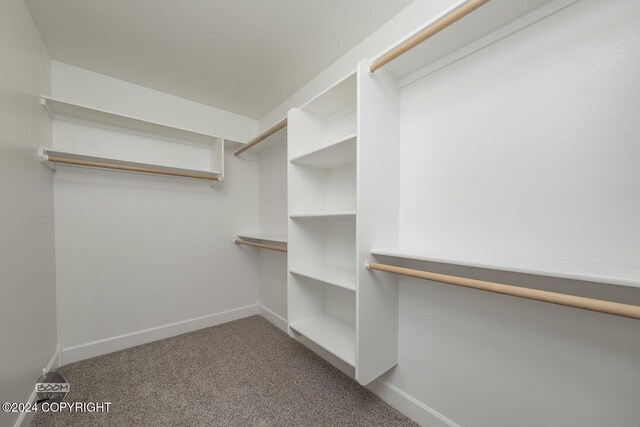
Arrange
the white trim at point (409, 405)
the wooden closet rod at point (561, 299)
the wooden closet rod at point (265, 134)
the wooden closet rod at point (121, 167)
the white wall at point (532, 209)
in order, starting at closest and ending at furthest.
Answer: the wooden closet rod at point (561, 299) < the white wall at point (532, 209) < the white trim at point (409, 405) < the wooden closet rod at point (121, 167) < the wooden closet rod at point (265, 134)

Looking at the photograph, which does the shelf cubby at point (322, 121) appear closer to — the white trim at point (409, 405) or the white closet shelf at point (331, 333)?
the white closet shelf at point (331, 333)

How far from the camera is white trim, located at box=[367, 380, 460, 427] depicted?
47.2 inches

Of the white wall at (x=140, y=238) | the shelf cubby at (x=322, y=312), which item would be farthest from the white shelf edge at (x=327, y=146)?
the white wall at (x=140, y=238)

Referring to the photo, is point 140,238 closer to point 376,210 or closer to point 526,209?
point 376,210

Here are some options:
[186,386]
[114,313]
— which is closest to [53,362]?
[114,313]

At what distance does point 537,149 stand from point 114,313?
301cm

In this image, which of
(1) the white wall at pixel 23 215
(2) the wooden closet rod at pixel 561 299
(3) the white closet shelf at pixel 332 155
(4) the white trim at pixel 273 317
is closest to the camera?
(2) the wooden closet rod at pixel 561 299

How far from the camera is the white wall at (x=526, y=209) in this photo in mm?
→ 776

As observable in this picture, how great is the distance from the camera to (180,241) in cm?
232

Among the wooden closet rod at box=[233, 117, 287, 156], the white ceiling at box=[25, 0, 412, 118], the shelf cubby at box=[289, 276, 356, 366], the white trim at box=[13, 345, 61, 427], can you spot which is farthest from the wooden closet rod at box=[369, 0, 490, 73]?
the white trim at box=[13, 345, 61, 427]

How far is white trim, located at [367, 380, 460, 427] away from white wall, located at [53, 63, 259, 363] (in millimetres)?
1722

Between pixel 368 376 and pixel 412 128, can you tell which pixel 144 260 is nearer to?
pixel 368 376

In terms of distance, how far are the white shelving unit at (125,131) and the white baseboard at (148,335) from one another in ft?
4.67

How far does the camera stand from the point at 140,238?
212 centimetres
